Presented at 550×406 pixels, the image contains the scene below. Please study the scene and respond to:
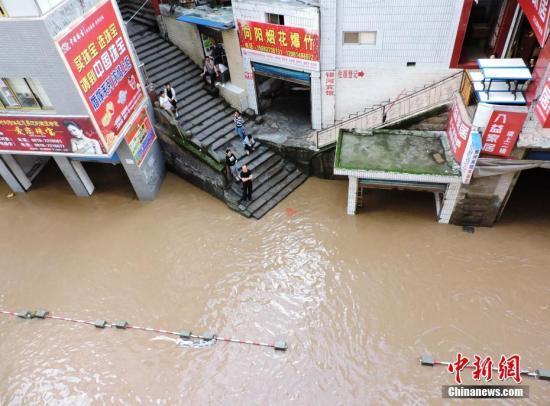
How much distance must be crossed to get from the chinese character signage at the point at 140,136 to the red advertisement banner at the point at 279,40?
4.51 metres

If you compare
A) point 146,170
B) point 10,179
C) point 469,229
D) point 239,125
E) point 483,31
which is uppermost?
point 483,31

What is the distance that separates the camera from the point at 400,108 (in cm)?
1415

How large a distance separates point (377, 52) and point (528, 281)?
8.21 metres

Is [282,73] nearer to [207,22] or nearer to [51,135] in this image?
[207,22]

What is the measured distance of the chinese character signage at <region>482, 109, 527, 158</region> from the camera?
33.2ft

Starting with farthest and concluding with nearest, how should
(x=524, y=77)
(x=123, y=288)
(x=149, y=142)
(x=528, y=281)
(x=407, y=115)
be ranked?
(x=149, y=142), (x=407, y=115), (x=123, y=288), (x=528, y=281), (x=524, y=77)

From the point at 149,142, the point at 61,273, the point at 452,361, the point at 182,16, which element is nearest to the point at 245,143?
the point at 149,142

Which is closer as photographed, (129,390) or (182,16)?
(129,390)

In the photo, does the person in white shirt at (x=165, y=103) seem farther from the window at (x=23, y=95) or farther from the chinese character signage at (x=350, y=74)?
the chinese character signage at (x=350, y=74)

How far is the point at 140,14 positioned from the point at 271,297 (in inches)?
559

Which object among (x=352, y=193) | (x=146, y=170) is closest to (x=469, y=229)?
(x=352, y=193)

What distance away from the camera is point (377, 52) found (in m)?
13.4

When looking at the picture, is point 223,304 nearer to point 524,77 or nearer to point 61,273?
point 61,273

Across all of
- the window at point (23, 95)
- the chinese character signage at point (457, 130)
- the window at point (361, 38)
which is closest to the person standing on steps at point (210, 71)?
the window at point (361, 38)
